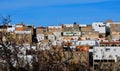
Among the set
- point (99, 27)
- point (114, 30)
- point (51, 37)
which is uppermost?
point (99, 27)

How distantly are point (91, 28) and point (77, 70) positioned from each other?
3183 centimetres

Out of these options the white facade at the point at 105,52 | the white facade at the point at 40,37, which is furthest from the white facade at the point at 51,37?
the white facade at the point at 105,52

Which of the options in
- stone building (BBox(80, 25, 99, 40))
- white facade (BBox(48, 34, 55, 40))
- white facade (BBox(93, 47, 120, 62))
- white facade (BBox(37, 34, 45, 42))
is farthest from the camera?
stone building (BBox(80, 25, 99, 40))

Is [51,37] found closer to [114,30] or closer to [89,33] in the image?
[89,33]

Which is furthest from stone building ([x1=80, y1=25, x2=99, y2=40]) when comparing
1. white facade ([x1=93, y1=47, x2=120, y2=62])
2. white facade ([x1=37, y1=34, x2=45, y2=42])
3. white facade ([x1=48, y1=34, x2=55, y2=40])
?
white facade ([x1=93, y1=47, x2=120, y2=62])

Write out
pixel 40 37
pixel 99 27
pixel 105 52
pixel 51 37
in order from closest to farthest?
pixel 105 52 → pixel 51 37 → pixel 40 37 → pixel 99 27

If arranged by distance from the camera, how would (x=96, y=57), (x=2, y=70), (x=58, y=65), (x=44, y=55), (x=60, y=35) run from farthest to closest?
(x=60, y=35)
(x=96, y=57)
(x=44, y=55)
(x=58, y=65)
(x=2, y=70)

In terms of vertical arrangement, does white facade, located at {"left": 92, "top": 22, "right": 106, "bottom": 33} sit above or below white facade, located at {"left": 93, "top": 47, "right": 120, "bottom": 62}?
above

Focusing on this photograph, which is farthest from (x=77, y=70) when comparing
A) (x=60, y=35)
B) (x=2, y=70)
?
(x=60, y=35)

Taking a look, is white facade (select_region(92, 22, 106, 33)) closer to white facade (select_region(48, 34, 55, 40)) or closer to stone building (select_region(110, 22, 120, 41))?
stone building (select_region(110, 22, 120, 41))

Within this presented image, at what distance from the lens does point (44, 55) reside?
98.7 ft

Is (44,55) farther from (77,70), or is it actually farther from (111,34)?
(111,34)

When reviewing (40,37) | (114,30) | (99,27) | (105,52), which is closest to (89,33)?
(99,27)

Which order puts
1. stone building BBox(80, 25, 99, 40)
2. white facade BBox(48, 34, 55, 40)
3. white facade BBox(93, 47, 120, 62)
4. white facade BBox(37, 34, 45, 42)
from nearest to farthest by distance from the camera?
white facade BBox(93, 47, 120, 62) → white facade BBox(48, 34, 55, 40) → white facade BBox(37, 34, 45, 42) → stone building BBox(80, 25, 99, 40)
